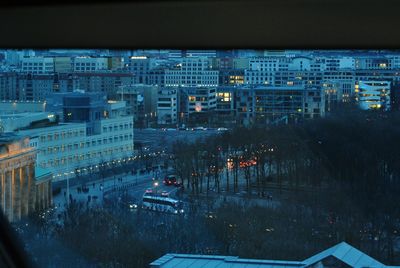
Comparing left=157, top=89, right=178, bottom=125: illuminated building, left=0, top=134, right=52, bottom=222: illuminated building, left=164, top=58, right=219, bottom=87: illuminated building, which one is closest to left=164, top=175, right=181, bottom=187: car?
left=157, top=89, right=178, bottom=125: illuminated building

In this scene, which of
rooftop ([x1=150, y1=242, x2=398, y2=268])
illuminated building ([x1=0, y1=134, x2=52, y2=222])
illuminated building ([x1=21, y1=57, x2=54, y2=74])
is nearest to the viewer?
rooftop ([x1=150, y1=242, x2=398, y2=268])

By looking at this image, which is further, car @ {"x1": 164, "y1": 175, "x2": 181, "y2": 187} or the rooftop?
car @ {"x1": 164, "y1": 175, "x2": 181, "y2": 187}

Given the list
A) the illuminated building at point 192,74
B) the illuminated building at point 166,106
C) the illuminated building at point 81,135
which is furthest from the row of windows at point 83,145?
the illuminated building at point 192,74

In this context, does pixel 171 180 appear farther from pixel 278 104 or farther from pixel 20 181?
pixel 20 181

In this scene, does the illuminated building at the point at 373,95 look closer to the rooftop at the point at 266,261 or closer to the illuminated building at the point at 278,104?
the illuminated building at the point at 278,104

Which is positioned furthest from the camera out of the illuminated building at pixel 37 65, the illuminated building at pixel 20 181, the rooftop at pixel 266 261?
the illuminated building at pixel 20 181

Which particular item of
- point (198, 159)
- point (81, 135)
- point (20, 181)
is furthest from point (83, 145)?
point (198, 159)

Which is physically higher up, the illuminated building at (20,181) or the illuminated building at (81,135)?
the illuminated building at (81,135)

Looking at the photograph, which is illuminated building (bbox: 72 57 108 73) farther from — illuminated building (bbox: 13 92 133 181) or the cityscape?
illuminated building (bbox: 13 92 133 181)
